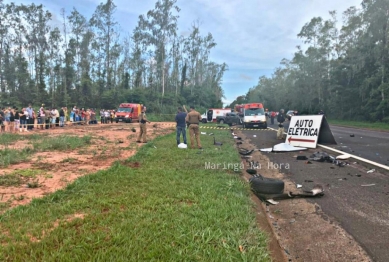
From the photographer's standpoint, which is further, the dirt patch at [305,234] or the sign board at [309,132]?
the sign board at [309,132]

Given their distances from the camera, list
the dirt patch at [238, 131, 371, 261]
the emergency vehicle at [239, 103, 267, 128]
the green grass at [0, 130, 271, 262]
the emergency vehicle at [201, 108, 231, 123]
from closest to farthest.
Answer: the green grass at [0, 130, 271, 262] < the dirt patch at [238, 131, 371, 261] < the emergency vehicle at [239, 103, 267, 128] < the emergency vehicle at [201, 108, 231, 123]

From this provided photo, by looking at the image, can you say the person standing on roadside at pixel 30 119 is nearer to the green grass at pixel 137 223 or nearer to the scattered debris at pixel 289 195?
the green grass at pixel 137 223

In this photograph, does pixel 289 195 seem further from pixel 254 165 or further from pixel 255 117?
pixel 255 117

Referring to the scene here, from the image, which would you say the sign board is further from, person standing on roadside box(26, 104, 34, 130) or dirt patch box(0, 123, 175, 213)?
person standing on roadside box(26, 104, 34, 130)

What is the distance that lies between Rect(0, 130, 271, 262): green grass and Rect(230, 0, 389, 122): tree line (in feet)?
76.8

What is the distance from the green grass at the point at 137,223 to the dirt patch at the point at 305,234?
0.33m

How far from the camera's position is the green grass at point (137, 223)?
298cm

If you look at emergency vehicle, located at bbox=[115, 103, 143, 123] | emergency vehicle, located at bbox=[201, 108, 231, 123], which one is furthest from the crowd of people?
emergency vehicle, located at bbox=[201, 108, 231, 123]

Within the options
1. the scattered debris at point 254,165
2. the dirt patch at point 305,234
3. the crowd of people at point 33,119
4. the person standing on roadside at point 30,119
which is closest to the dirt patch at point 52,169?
the scattered debris at point 254,165

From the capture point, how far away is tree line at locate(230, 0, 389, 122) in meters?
33.9

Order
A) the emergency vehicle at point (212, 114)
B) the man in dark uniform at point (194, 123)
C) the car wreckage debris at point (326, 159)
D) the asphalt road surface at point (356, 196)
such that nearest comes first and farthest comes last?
the asphalt road surface at point (356, 196), the car wreckage debris at point (326, 159), the man in dark uniform at point (194, 123), the emergency vehicle at point (212, 114)

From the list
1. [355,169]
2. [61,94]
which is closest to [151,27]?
[61,94]

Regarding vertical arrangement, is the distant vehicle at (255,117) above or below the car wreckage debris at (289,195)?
above

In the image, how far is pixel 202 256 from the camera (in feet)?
9.78
